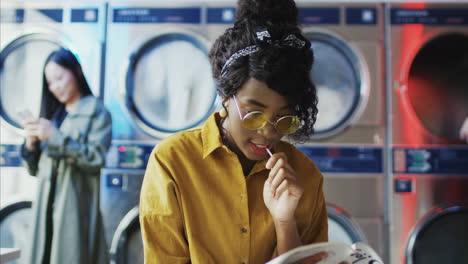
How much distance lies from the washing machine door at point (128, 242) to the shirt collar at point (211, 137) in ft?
4.39

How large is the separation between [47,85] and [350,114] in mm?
1900

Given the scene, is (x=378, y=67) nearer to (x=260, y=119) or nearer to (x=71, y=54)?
(x=260, y=119)

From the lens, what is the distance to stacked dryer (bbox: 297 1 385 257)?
2.47 metres

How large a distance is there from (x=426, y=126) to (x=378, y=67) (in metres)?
0.47

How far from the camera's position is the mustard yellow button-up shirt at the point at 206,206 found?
1192 mm

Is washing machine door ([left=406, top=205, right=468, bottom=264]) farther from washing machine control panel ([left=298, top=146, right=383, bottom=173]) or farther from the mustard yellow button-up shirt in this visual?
the mustard yellow button-up shirt

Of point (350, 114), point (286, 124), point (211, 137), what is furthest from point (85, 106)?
point (286, 124)

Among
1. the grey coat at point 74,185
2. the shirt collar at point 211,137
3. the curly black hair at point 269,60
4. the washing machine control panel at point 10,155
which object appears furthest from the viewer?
the washing machine control panel at point 10,155

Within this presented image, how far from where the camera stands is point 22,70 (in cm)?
259

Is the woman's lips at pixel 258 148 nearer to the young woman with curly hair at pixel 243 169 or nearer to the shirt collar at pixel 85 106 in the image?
the young woman with curly hair at pixel 243 169

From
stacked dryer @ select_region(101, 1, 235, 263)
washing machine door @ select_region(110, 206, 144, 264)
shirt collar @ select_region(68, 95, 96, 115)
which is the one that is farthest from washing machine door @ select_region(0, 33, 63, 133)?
washing machine door @ select_region(110, 206, 144, 264)

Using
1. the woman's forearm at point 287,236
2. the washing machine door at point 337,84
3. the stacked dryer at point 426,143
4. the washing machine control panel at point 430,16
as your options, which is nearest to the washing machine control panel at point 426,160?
the stacked dryer at point 426,143

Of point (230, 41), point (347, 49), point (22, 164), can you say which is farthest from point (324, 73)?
point (22, 164)

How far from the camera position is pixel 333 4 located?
100 inches
